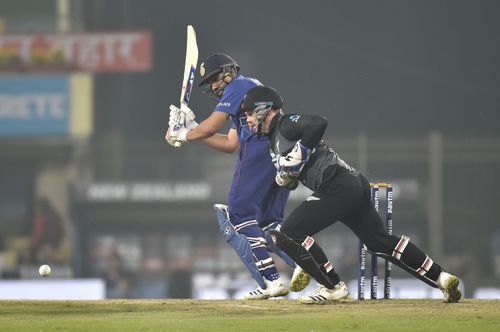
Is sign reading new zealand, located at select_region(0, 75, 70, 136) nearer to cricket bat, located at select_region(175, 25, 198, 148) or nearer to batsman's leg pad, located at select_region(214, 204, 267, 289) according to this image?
cricket bat, located at select_region(175, 25, 198, 148)

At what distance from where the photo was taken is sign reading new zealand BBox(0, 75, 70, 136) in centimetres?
3025

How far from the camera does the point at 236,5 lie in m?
34.8

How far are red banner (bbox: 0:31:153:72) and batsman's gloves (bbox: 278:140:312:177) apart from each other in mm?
23362

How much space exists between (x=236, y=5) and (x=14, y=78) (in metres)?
7.10

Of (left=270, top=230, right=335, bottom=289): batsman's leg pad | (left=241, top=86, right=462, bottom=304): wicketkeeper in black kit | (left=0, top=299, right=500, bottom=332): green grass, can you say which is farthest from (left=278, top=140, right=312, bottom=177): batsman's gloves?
(left=0, top=299, right=500, bottom=332): green grass

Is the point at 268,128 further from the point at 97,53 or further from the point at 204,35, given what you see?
the point at 204,35

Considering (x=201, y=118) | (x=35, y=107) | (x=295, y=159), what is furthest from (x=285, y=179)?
(x=35, y=107)

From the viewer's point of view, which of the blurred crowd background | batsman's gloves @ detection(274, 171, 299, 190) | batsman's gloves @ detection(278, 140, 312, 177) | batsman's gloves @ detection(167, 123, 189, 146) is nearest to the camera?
batsman's gloves @ detection(278, 140, 312, 177)

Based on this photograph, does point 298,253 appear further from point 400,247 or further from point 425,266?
point 425,266

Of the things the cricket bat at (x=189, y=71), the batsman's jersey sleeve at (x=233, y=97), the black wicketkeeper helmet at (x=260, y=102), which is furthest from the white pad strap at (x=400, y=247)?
the cricket bat at (x=189, y=71)

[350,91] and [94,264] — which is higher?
[350,91]

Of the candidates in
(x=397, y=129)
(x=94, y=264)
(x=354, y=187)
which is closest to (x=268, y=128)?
(x=354, y=187)

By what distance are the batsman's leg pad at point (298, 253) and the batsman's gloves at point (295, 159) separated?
40 centimetres

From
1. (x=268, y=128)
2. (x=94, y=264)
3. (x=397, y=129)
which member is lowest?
(x=94, y=264)
